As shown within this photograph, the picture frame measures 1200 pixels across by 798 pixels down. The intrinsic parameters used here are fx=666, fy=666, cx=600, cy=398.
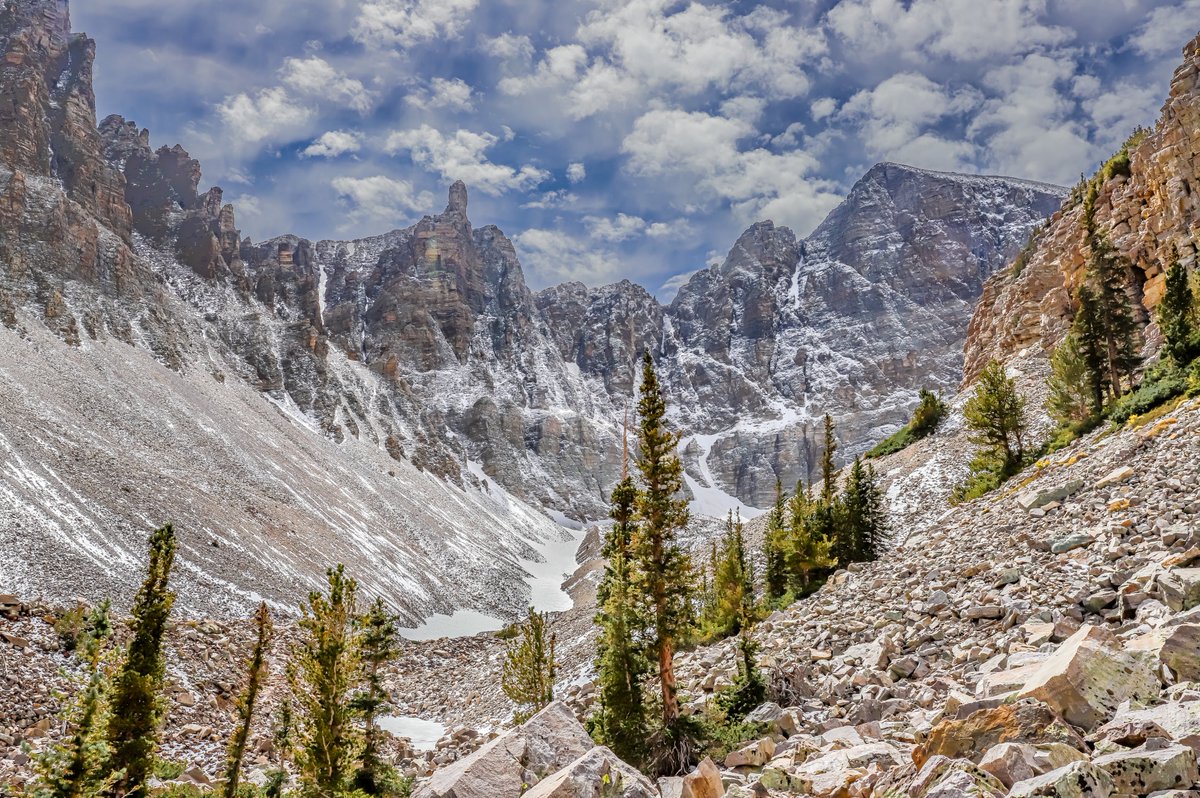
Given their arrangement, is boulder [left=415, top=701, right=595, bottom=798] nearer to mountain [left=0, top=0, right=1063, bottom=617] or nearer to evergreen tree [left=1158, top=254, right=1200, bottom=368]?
evergreen tree [left=1158, top=254, right=1200, bottom=368]

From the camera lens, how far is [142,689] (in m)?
19.0

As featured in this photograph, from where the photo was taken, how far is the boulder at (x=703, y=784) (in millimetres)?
10258

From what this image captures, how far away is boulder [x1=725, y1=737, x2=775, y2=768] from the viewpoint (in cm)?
1278

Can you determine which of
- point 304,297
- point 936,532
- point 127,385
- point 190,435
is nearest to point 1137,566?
point 936,532

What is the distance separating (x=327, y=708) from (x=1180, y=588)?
708 inches

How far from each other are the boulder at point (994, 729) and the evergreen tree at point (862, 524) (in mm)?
29452

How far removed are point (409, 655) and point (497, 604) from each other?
30.7 metres

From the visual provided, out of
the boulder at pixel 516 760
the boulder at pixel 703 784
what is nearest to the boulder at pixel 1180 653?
the boulder at pixel 703 784

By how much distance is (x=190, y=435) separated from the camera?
81.9 m

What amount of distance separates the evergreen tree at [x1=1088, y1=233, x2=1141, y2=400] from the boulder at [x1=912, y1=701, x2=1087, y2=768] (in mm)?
39153

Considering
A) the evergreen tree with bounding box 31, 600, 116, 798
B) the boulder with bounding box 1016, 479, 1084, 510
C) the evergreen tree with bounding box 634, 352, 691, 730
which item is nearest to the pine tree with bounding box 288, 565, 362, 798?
the evergreen tree with bounding box 31, 600, 116, 798

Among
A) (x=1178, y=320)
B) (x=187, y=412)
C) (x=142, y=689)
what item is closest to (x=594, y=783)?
(x=142, y=689)

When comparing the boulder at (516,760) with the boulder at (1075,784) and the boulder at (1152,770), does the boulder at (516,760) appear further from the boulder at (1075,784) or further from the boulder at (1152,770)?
the boulder at (1152,770)

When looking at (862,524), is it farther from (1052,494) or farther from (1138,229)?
(1138,229)
